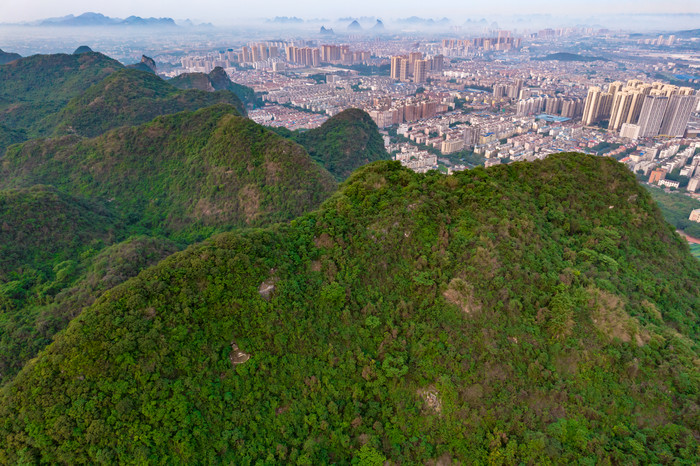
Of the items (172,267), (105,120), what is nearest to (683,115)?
(172,267)

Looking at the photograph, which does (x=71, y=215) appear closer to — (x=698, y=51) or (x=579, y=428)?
(x=579, y=428)

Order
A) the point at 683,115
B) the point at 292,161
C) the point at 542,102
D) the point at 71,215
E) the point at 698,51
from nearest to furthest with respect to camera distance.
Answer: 1. the point at 71,215
2. the point at 292,161
3. the point at 683,115
4. the point at 542,102
5. the point at 698,51

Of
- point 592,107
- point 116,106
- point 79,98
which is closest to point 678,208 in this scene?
point 592,107

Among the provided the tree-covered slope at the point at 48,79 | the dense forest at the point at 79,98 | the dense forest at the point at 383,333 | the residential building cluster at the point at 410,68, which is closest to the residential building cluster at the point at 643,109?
the residential building cluster at the point at 410,68

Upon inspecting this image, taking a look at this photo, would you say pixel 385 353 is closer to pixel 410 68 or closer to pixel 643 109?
pixel 643 109

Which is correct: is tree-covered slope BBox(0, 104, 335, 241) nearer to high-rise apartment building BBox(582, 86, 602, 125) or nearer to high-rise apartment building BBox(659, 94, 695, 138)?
high-rise apartment building BBox(659, 94, 695, 138)
